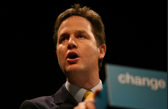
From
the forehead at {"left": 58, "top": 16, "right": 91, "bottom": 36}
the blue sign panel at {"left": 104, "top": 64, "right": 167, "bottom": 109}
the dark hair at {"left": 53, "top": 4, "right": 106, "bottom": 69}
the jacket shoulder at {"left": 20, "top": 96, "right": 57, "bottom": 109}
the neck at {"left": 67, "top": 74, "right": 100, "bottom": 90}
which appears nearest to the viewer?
the blue sign panel at {"left": 104, "top": 64, "right": 167, "bottom": 109}

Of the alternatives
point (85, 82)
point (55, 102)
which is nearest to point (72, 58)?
point (85, 82)

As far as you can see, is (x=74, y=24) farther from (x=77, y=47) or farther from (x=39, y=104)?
(x=39, y=104)

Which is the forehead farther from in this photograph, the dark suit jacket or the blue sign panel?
the blue sign panel

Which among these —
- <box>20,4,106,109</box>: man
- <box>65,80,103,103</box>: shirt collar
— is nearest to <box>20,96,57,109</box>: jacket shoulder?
<box>20,4,106,109</box>: man

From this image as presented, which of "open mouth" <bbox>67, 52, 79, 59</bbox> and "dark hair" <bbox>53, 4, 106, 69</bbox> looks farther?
"dark hair" <bbox>53, 4, 106, 69</bbox>

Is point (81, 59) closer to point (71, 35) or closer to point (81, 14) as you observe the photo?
point (71, 35)

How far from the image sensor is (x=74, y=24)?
180 centimetres

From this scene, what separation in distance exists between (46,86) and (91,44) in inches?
39.6

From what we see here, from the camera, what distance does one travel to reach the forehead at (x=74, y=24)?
5.84 ft

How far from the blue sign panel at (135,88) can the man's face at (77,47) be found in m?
0.65

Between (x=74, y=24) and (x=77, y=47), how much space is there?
0.78 feet

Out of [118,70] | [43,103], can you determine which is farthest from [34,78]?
[118,70]

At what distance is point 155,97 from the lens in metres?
1.00

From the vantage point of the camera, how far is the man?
5.26 feet
